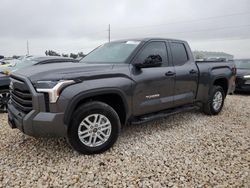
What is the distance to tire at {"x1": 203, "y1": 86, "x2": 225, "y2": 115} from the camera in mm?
5371

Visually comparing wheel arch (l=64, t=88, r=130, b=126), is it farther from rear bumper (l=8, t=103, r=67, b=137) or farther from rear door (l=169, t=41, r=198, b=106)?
rear door (l=169, t=41, r=198, b=106)

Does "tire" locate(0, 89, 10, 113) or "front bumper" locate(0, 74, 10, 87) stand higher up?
"front bumper" locate(0, 74, 10, 87)

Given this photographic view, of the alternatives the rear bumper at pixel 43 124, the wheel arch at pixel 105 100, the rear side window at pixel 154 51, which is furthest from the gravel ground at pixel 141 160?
the rear side window at pixel 154 51

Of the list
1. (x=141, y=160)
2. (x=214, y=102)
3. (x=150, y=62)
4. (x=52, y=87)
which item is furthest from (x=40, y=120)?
(x=214, y=102)

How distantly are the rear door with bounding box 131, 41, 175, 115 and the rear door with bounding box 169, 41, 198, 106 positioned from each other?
193mm

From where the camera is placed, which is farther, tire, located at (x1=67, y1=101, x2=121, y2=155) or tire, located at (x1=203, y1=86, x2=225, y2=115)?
tire, located at (x1=203, y1=86, x2=225, y2=115)

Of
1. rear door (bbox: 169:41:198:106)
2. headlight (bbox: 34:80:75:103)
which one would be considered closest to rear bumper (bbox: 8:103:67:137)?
headlight (bbox: 34:80:75:103)

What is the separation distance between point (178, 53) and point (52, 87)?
282 cm

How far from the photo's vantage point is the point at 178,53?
4.63 meters

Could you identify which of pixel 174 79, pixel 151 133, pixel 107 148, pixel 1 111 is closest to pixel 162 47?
pixel 174 79

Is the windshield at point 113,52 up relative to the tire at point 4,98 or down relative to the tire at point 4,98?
up

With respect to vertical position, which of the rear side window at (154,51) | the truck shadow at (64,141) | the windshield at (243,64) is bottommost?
the truck shadow at (64,141)

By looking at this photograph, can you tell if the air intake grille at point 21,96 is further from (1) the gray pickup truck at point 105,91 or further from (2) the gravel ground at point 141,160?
(2) the gravel ground at point 141,160

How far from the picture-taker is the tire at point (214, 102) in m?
5.37
